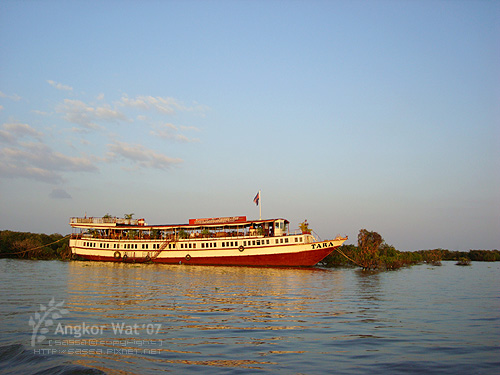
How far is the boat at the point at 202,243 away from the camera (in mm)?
54500

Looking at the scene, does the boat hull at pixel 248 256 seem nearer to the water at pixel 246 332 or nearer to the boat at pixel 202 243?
the boat at pixel 202 243

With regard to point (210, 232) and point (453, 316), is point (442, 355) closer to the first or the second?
point (453, 316)

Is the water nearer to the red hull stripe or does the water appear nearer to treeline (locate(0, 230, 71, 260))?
the red hull stripe

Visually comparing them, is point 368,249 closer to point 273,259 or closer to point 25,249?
point 273,259

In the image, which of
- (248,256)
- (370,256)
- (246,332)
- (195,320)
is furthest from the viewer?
(248,256)

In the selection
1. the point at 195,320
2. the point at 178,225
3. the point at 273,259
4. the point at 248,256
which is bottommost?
the point at 195,320

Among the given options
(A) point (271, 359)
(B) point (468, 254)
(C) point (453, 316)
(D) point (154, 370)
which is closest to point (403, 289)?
(C) point (453, 316)

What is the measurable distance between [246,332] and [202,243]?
152 ft

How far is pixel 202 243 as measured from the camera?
2399 inches

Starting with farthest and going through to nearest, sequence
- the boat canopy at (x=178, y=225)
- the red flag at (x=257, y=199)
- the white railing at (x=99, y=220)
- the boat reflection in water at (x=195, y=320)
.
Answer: the white railing at (x=99, y=220)
the red flag at (x=257, y=199)
the boat canopy at (x=178, y=225)
the boat reflection in water at (x=195, y=320)

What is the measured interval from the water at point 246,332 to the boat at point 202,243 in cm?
2731

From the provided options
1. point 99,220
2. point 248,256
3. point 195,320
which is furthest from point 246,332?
point 99,220

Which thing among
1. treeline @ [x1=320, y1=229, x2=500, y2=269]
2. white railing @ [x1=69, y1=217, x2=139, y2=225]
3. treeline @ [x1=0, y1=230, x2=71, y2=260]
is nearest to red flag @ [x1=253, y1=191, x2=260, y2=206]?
treeline @ [x1=320, y1=229, x2=500, y2=269]

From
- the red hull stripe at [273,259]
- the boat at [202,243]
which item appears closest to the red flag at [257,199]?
the boat at [202,243]
